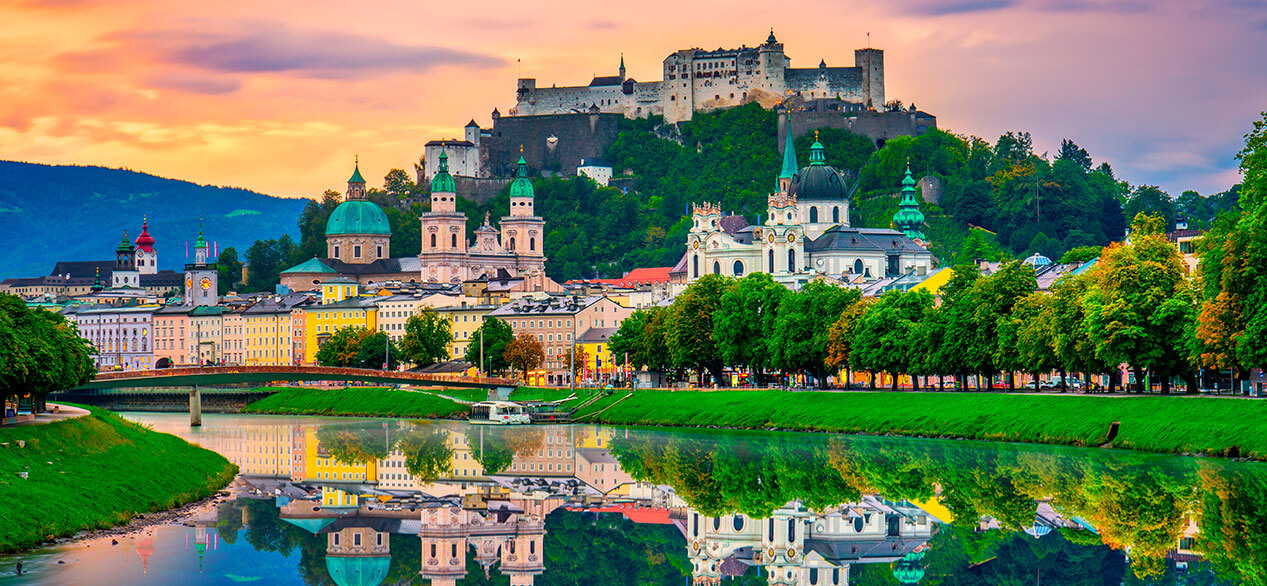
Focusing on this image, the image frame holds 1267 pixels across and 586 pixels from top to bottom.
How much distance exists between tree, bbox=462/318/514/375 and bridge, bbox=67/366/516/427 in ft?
46.1

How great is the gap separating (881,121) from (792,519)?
132276 millimetres

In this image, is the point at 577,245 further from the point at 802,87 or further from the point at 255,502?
the point at 255,502

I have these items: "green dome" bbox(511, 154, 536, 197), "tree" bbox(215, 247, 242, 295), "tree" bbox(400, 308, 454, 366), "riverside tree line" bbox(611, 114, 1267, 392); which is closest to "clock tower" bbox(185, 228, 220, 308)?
"tree" bbox(215, 247, 242, 295)

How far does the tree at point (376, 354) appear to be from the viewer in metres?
124

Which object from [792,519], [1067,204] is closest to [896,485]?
[792,519]

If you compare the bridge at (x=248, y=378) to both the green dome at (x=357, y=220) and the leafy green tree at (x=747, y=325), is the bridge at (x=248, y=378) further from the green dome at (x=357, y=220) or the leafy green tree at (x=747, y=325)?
the green dome at (x=357, y=220)

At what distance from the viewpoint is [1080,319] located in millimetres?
60219

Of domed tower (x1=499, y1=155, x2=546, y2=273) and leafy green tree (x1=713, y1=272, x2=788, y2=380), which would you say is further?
domed tower (x1=499, y1=155, x2=546, y2=273)

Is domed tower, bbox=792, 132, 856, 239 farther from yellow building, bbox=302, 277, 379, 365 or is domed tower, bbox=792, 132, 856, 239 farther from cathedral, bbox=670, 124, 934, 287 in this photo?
yellow building, bbox=302, 277, 379, 365

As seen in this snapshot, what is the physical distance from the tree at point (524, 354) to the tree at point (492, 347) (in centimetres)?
59

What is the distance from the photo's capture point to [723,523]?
131 ft

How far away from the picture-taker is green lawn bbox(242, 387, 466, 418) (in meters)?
95.1

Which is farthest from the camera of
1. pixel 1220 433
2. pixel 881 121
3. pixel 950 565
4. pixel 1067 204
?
pixel 881 121

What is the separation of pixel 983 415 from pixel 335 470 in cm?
2164
